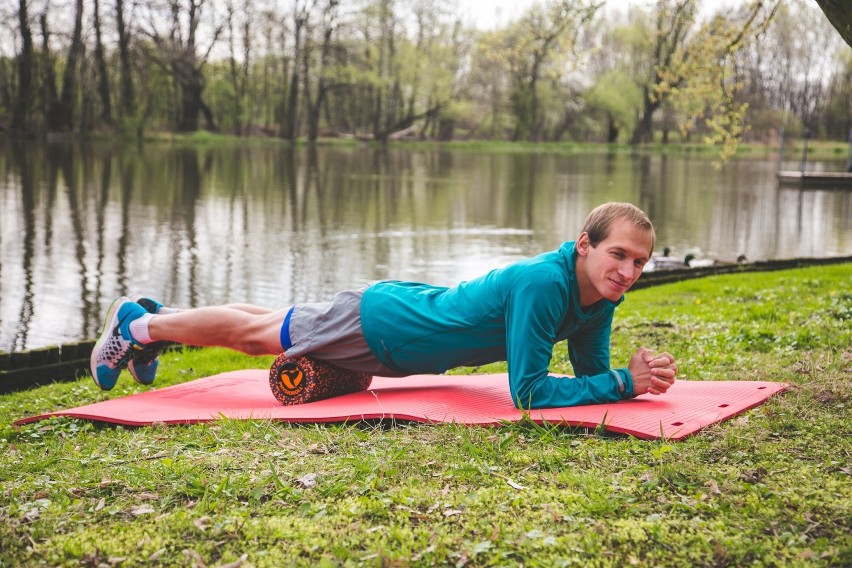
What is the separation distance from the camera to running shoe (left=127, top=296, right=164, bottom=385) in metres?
5.93

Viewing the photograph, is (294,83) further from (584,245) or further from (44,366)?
(584,245)

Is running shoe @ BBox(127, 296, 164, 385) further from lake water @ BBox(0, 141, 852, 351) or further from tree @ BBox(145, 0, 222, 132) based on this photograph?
tree @ BBox(145, 0, 222, 132)

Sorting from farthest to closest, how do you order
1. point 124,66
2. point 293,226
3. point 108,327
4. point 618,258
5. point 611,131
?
1. point 611,131
2. point 124,66
3. point 293,226
4. point 108,327
5. point 618,258

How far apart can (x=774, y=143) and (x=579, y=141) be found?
1922 cm

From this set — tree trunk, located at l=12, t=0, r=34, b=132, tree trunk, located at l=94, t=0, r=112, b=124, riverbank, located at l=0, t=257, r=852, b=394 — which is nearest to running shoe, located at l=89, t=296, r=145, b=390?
riverbank, located at l=0, t=257, r=852, b=394

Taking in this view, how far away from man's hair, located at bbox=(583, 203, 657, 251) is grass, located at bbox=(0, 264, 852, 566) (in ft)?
3.37

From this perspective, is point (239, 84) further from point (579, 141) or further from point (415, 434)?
point (415, 434)

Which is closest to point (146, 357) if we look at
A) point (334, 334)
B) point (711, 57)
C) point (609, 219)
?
point (334, 334)

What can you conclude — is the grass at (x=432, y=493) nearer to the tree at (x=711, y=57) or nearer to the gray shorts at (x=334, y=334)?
the gray shorts at (x=334, y=334)

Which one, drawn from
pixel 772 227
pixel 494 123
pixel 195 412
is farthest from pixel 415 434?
pixel 494 123

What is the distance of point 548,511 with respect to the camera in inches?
136

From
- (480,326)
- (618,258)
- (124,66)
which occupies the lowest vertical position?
(480,326)

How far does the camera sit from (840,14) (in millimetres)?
5613

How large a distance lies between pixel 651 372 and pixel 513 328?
0.83m
